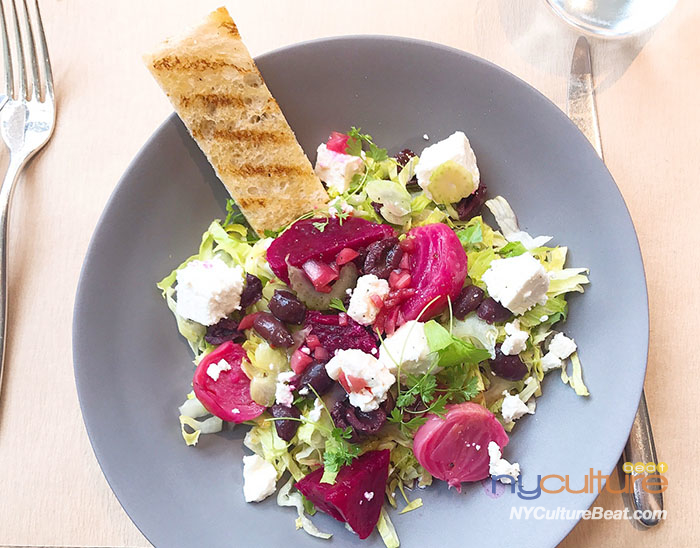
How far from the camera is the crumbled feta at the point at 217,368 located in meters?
2.32

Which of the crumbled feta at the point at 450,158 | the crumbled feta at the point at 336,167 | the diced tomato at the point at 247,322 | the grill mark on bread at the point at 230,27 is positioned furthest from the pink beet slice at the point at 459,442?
the grill mark on bread at the point at 230,27

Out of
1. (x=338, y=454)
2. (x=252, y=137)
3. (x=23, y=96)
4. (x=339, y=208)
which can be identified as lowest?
(x=338, y=454)

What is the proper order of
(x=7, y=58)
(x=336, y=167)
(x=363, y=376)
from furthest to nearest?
1. (x=7, y=58)
2. (x=336, y=167)
3. (x=363, y=376)

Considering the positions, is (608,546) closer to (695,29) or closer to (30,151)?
(695,29)

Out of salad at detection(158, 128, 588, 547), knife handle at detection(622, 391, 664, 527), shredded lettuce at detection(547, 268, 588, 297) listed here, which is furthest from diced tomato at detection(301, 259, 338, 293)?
knife handle at detection(622, 391, 664, 527)

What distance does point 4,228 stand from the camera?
2.63 m

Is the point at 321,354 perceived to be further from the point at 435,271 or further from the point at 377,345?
the point at 435,271

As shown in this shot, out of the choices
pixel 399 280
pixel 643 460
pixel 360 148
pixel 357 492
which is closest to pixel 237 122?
pixel 360 148

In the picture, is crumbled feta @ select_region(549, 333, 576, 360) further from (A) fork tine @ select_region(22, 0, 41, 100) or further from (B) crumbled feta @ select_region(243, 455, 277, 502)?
(A) fork tine @ select_region(22, 0, 41, 100)

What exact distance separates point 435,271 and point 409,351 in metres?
0.32

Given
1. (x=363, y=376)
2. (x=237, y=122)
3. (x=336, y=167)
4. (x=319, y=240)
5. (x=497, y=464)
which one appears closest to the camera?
(x=363, y=376)

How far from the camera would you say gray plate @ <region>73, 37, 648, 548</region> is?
2.23 metres

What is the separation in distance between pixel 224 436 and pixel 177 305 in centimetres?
56

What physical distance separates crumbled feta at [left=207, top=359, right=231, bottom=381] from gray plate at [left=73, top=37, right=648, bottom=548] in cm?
23
